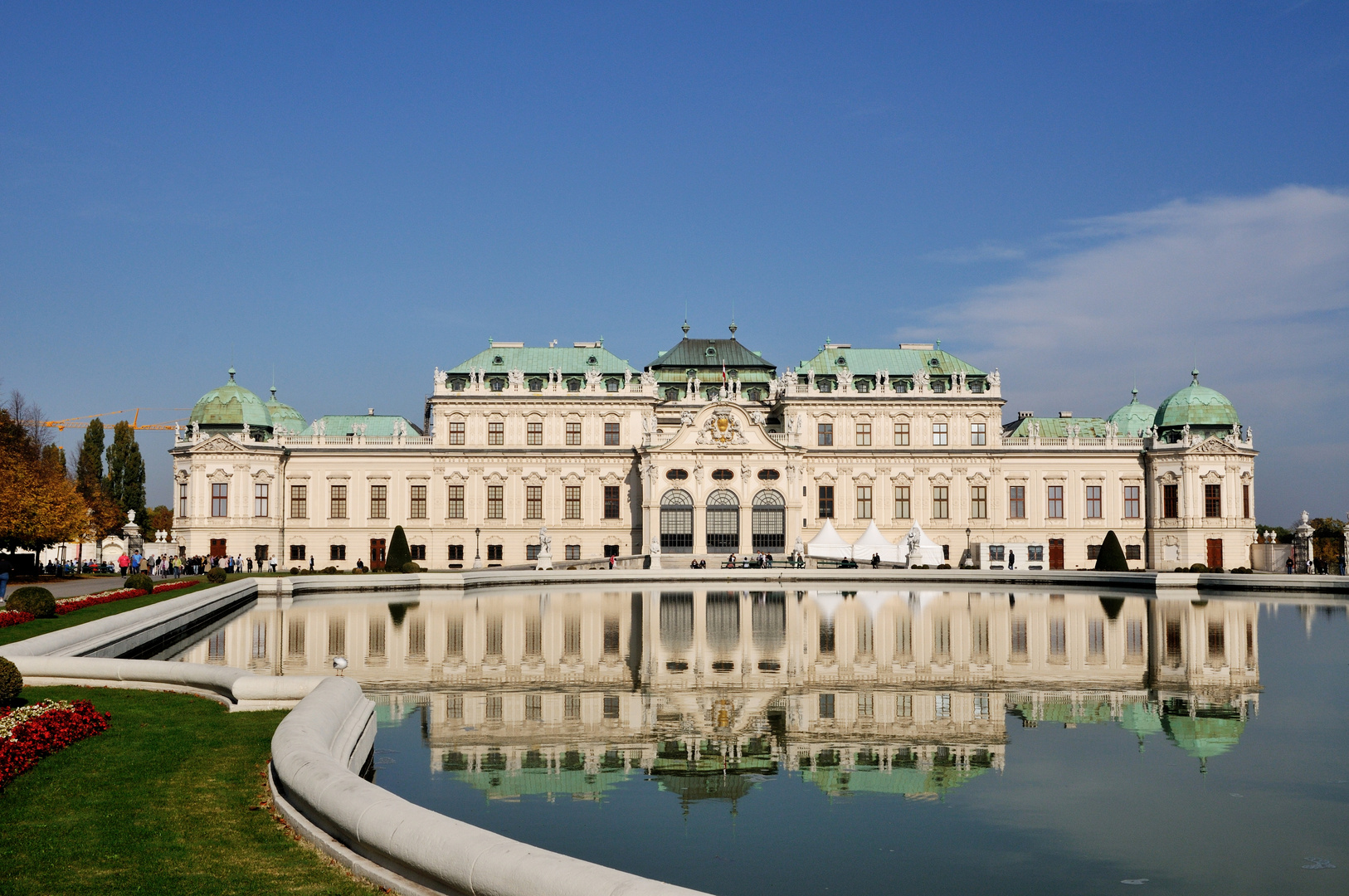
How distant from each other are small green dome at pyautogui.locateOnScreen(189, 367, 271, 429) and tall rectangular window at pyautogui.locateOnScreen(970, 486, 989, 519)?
167ft

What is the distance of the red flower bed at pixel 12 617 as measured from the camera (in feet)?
97.2

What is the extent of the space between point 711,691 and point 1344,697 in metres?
13.4

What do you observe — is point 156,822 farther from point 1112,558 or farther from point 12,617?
point 1112,558

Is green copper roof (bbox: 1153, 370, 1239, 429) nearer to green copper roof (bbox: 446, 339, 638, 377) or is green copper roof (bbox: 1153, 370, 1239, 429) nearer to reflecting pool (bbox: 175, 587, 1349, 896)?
green copper roof (bbox: 446, 339, 638, 377)

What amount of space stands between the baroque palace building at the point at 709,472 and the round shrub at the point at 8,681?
6381 centimetres

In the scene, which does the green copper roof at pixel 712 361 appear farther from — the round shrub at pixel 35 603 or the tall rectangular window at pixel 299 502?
the round shrub at pixel 35 603

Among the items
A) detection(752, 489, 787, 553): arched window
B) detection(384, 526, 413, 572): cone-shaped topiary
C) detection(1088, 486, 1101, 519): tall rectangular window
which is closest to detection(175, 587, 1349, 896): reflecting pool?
detection(384, 526, 413, 572): cone-shaped topiary

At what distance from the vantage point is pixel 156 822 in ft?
39.2

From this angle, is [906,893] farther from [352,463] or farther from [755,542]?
[352,463]

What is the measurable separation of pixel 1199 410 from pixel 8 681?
8201 centimetres

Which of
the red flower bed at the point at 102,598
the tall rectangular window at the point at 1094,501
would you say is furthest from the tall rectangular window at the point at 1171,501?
the red flower bed at the point at 102,598

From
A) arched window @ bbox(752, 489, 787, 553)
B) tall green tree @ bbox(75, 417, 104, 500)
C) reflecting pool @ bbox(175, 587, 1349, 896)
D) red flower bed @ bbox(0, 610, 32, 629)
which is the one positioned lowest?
reflecting pool @ bbox(175, 587, 1349, 896)

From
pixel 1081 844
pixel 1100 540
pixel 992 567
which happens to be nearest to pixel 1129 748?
pixel 1081 844

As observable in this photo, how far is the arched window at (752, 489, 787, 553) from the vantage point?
3162 inches
